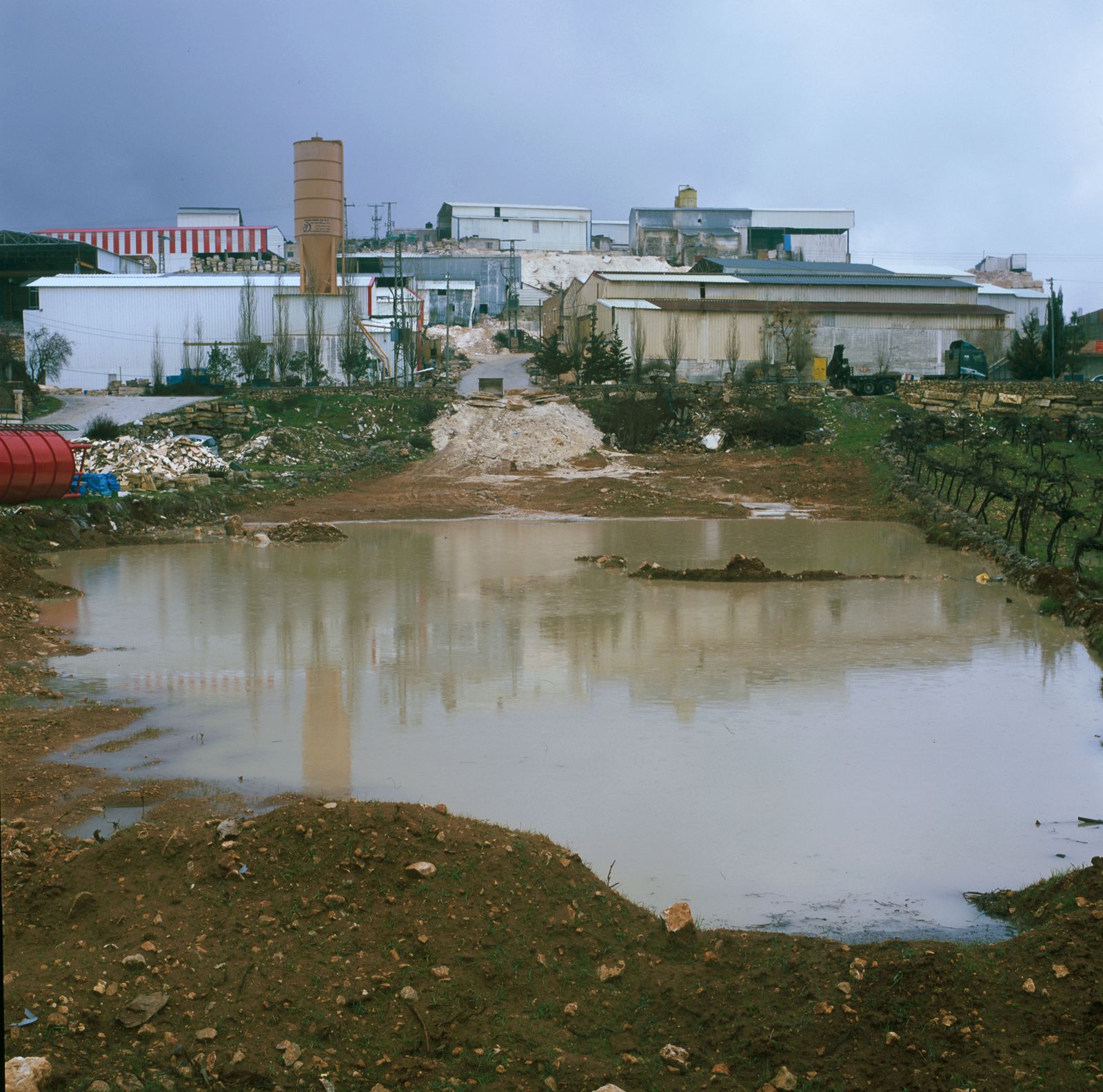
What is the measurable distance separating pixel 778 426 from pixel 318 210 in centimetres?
2504

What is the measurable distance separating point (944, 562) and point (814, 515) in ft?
28.9

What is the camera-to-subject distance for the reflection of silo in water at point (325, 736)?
27.9 ft

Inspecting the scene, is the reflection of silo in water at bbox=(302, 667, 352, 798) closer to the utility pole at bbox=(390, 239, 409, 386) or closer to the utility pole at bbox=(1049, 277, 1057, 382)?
the utility pole at bbox=(390, 239, 409, 386)

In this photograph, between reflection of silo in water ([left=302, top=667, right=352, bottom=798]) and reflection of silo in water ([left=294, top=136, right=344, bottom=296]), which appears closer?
reflection of silo in water ([left=302, top=667, right=352, bottom=798])

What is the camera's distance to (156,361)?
49.0m

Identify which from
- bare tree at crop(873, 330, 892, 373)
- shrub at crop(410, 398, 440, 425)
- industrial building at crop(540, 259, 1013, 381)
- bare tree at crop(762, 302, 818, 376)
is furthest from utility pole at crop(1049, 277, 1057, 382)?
shrub at crop(410, 398, 440, 425)

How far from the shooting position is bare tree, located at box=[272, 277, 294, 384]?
48594 millimetres

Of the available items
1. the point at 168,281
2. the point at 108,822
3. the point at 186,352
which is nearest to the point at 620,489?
the point at 108,822

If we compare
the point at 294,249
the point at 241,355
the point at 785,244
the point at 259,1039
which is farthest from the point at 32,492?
the point at 785,244

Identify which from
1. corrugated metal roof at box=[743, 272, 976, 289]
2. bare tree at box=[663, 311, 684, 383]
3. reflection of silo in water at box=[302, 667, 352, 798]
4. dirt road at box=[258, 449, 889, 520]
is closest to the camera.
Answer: reflection of silo in water at box=[302, 667, 352, 798]

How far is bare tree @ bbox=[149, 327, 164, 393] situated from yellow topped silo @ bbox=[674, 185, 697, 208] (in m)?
47.8

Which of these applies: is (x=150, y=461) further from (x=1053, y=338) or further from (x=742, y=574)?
(x=1053, y=338)

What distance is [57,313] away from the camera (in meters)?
52.6

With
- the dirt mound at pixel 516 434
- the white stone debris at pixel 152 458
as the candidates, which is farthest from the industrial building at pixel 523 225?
the white stone debris at pixel 152 458
